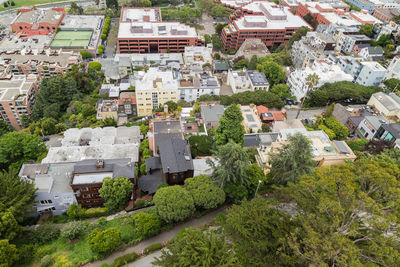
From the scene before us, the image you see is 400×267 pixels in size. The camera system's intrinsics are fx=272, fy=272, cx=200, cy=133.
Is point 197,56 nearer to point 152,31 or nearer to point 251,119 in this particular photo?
point 152,31

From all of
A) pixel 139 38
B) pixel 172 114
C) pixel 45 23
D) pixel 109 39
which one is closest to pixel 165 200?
pixel 172 114

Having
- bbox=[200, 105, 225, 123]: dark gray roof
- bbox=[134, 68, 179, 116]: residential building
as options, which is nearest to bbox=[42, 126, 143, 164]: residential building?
bbox=[134, 68, 179, 116]: residential building

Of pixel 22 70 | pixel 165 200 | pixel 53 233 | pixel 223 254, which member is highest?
pixel 223 254

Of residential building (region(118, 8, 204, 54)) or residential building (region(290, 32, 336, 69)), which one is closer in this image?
residential building (region(290, 32, 336, 69))

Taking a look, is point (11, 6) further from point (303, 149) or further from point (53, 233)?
point (303, 149)

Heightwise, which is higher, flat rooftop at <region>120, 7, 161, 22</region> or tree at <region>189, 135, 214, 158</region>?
flat rooftop at <region>120, 7, 161, 22</region>

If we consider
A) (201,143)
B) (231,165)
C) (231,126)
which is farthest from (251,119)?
(231,165)

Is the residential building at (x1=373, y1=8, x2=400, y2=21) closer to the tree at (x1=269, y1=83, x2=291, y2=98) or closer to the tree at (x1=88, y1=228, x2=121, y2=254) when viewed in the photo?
the tree at (x1=269, y1=83, x2=291, y2=98)
